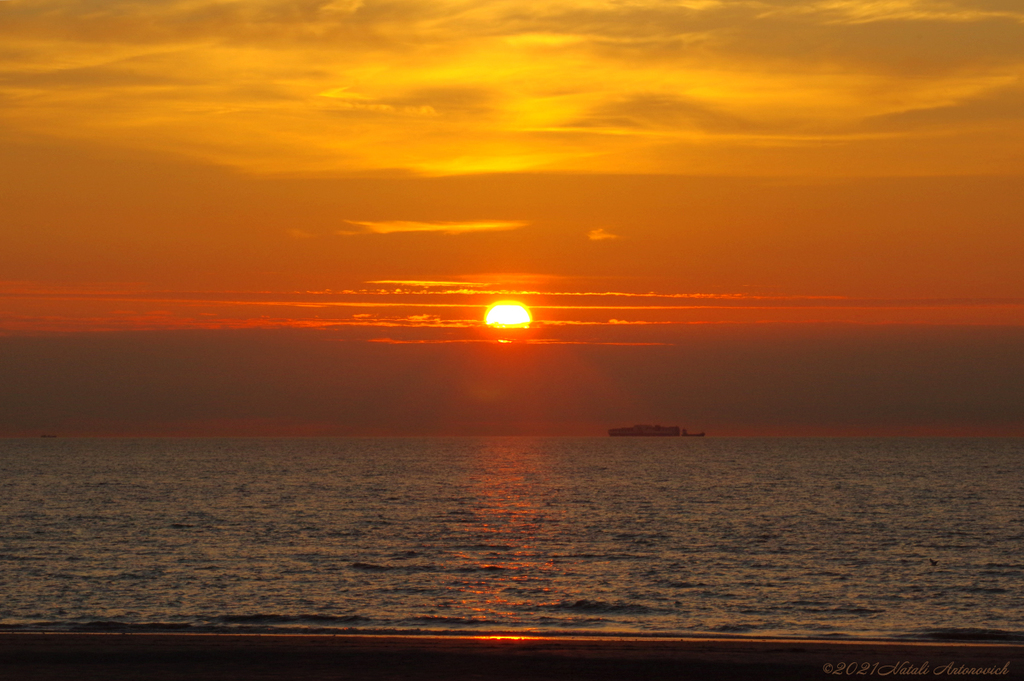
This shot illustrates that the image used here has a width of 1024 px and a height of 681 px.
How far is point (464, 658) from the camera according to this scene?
30.0 metres

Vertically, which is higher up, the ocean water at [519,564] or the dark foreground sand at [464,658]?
the ocean water at [519,564]

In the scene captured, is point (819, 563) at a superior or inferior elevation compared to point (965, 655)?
superior

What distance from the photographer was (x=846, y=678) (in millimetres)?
28156

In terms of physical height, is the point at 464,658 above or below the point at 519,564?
below

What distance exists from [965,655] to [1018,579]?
28.6 meters

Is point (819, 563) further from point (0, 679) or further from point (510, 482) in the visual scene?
point (510, 482)

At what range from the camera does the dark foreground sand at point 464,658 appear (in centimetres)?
2814

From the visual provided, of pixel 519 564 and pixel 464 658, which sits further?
pixel 519 564

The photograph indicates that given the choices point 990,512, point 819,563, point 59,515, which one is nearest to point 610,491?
point 990,512

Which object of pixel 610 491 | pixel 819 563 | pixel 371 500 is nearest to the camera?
pixel 819 563

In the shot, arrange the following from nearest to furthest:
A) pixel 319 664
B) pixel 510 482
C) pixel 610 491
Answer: pixel 319 664
pixel 610 491
pixel 510 482

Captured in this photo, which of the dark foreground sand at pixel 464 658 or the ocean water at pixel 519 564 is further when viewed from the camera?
the ocean water at pixel 519 564

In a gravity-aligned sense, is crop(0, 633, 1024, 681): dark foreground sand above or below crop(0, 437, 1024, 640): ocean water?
below

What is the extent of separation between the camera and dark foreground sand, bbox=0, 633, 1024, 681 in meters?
28.1
